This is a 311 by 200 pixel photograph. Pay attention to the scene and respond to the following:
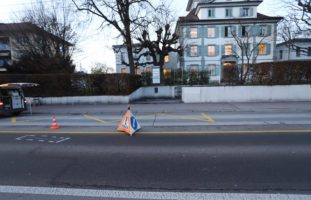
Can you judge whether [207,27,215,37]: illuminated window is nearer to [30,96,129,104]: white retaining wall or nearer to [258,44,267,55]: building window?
[258,44,267,55]: building window

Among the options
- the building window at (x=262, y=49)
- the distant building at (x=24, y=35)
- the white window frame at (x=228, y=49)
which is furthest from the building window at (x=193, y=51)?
the distant building at (x=24, y=35)

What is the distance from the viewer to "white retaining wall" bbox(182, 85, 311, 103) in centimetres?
1406

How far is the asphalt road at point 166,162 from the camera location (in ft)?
11.2

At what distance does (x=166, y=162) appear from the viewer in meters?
4.31

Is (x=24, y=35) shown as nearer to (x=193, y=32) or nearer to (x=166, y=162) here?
(x=166, y=162)

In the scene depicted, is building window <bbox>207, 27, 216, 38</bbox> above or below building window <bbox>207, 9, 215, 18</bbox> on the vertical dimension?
below

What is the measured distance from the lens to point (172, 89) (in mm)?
18172

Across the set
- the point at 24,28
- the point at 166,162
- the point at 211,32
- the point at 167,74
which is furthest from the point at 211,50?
the point at 166,162

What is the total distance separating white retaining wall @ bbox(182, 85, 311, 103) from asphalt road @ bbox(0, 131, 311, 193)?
8.53 m

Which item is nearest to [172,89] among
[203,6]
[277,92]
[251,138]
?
[277,92]

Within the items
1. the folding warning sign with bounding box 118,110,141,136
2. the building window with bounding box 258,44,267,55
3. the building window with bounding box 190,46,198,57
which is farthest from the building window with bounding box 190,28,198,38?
the folding warning sign with bounding box 118,110,141,136

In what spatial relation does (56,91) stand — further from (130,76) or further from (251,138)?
(251,138)

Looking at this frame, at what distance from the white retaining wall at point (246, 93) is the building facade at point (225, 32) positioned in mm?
20316

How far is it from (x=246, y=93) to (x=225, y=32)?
81.9 ft
